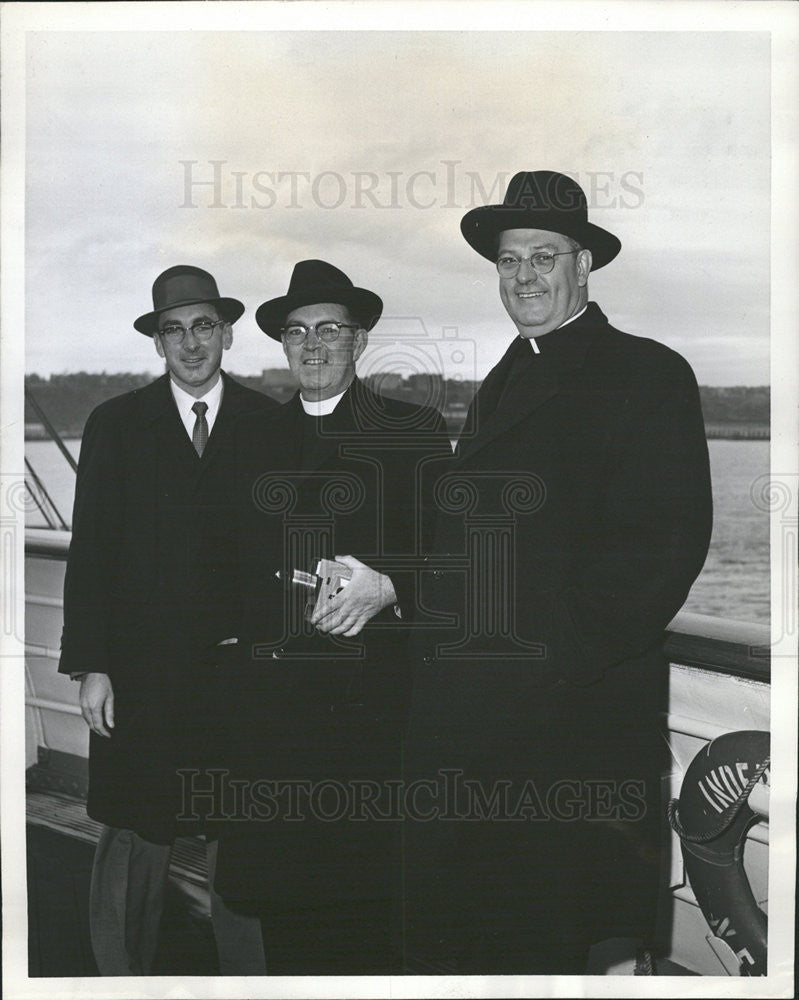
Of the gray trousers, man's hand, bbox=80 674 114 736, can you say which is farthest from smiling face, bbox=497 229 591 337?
the gray trousers

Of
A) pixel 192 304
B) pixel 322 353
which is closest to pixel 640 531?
pixel 322 353

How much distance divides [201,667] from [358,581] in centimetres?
45

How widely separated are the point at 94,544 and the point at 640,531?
135 cm

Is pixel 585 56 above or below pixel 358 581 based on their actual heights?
above

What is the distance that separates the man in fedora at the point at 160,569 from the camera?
2.50m

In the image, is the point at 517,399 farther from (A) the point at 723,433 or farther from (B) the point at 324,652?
(B) the point at 324,652

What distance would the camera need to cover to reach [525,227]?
2438mm

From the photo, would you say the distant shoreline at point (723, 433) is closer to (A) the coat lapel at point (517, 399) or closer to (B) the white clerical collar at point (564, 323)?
(A) the coat lapel at point (517, 399)

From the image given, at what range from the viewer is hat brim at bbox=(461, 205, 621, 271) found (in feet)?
7.99

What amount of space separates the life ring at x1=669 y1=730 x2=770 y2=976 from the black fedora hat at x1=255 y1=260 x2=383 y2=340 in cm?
137

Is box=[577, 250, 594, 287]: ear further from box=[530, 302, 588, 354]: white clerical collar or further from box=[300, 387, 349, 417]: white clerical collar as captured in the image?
box=[300, 387, 349, 417]: white clerical collar

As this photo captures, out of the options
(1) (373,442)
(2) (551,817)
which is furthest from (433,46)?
(2) (551,817)

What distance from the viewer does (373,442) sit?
2461 mm

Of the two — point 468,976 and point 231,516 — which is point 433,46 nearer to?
point 231,516
